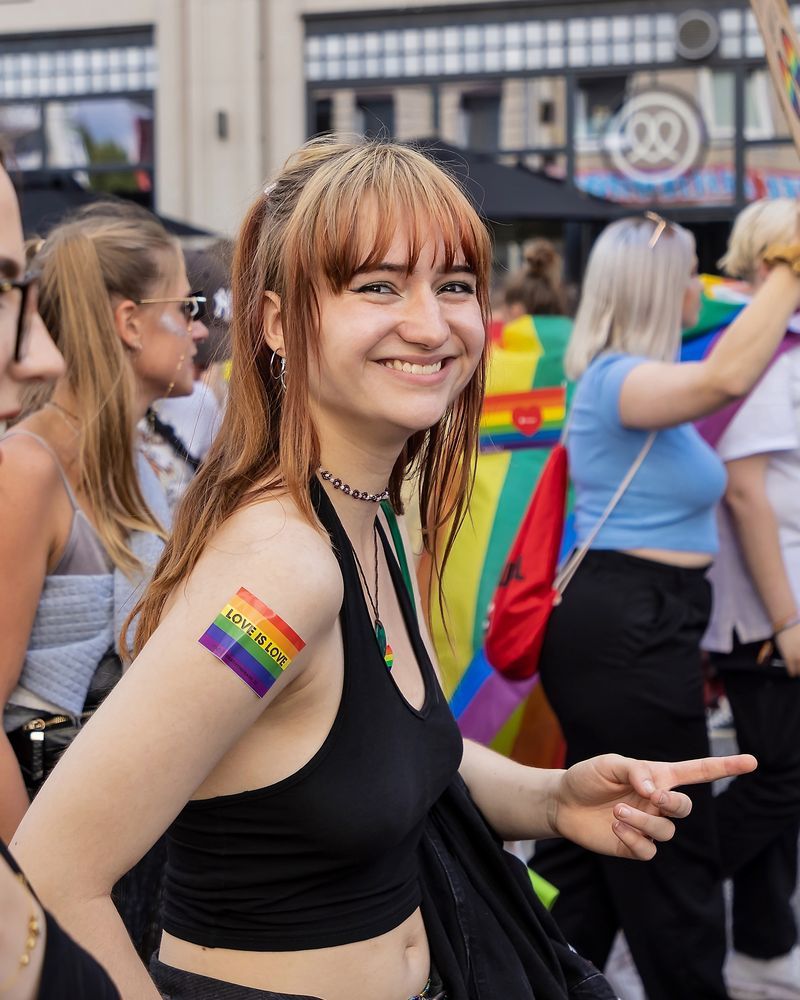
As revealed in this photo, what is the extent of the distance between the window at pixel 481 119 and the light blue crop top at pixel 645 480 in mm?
9282

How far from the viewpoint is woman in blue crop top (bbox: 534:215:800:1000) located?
139 inches

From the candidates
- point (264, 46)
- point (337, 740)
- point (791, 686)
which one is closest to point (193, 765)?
point (337, 740)

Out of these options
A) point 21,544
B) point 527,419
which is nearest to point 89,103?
point 527,419

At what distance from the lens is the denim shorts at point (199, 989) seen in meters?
1.70

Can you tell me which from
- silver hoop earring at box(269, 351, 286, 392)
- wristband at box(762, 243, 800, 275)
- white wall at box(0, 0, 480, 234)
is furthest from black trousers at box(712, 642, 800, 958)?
white wall at box(0, 0, 480, 234)

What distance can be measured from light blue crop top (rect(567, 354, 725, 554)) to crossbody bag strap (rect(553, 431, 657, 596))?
0.01 metres

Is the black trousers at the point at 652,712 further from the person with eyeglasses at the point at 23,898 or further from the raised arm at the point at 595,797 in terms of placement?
the person with eyeglasses at the point at 23,898

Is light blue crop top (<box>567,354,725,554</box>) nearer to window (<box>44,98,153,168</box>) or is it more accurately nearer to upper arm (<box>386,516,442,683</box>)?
upper arm (<box>386,516,442,683</box>)

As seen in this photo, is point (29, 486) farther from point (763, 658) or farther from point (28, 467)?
point (763, 658)

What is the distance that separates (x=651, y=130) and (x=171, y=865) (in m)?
11.3

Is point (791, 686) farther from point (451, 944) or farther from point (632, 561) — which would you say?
point (451, 944)

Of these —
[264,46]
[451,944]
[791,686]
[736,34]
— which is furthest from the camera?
[264,46]

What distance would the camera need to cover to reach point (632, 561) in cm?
365

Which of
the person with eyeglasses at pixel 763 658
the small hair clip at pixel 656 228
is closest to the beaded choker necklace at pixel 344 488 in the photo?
the small hair clip at pixel 656 228
